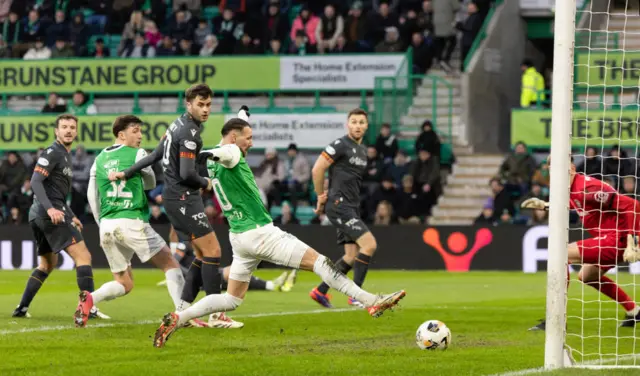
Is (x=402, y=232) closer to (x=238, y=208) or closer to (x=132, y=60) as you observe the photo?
(x=132, y=60)

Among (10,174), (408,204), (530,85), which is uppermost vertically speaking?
(530,85)

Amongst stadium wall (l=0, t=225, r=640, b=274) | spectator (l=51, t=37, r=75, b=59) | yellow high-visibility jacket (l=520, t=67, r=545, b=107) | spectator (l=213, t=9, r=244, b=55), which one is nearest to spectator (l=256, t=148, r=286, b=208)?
stadium wall (l=0, t=225, r=640, b=274)

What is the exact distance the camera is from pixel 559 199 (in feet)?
28.1

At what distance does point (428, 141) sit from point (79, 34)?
397 inches

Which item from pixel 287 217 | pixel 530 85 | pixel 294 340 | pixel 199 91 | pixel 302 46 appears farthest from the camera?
pixel 302 46

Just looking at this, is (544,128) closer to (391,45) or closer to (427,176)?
(427,176)

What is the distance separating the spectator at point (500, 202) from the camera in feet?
77.9

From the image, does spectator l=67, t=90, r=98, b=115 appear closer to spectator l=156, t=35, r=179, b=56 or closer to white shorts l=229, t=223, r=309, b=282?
spectator l=156, t=35, r=179, b=56

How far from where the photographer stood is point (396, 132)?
26.8 meters

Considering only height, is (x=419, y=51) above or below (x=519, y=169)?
above

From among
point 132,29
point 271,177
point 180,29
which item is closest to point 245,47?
point 180,29

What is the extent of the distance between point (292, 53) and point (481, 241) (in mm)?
7909

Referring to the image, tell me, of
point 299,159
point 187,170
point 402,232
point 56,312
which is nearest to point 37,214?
point 56,312

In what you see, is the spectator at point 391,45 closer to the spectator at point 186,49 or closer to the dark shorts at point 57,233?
the spectator at point 186,49
